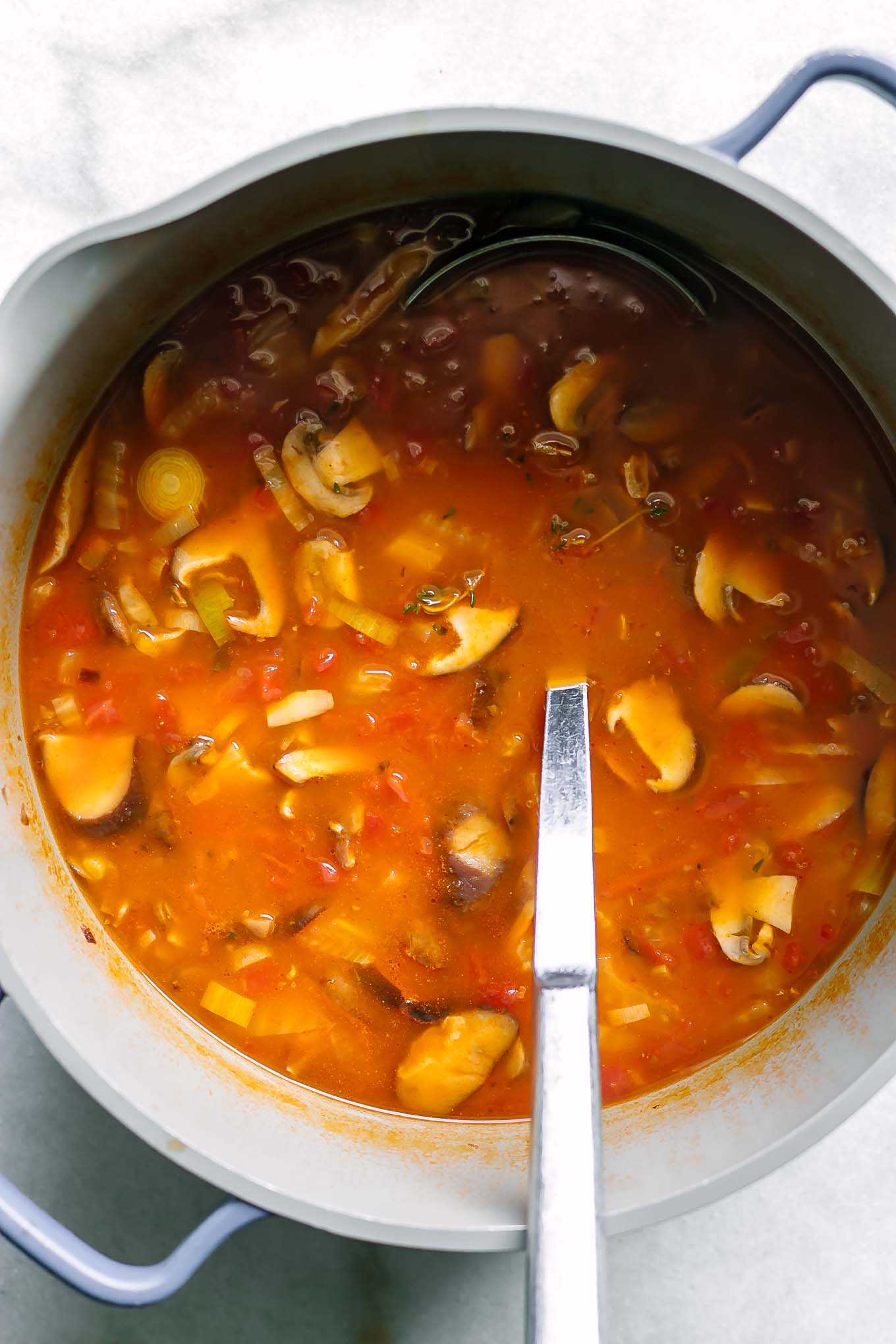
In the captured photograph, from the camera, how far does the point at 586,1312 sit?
4.26 ft

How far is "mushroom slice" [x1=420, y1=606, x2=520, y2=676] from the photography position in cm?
188

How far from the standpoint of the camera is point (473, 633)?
6.16ft

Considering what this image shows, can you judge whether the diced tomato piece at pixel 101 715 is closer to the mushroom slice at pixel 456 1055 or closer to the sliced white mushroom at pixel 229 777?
the sliced white mushroom at pixel 229 777

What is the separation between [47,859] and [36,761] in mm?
Answer: 175

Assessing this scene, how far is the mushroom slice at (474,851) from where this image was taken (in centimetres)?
190

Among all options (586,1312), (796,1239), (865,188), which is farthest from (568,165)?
(796,1239)

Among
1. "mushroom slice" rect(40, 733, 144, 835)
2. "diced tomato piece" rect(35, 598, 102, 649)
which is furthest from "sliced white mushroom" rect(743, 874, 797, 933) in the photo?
"diced tomato piece" rect(35, 598, 102, 649)

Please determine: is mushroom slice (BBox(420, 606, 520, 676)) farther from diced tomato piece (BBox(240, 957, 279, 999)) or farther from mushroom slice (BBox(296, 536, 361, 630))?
diced tomato piece (BBox(240, 957, 279, 999))

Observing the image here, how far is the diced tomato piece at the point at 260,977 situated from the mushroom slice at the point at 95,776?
341 mm

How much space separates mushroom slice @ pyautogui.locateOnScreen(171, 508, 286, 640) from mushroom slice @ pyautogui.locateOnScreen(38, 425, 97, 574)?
7.4 inches

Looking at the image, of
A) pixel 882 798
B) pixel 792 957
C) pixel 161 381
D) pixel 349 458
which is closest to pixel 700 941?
pixel 792 957

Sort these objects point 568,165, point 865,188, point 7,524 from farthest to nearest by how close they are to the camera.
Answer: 1. point 865,188
2. point 7,524
3. point 568,165

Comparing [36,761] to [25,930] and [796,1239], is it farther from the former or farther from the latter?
[796,1239]

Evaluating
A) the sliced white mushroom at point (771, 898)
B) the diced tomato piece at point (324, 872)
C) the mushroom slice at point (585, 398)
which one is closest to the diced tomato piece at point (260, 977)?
Answer: the diced tomato piece at point (324, 872)
